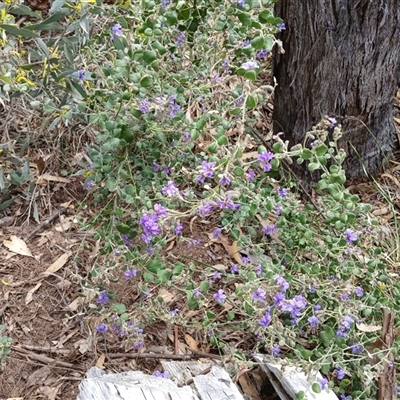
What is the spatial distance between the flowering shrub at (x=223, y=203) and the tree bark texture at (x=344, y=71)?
0.34m

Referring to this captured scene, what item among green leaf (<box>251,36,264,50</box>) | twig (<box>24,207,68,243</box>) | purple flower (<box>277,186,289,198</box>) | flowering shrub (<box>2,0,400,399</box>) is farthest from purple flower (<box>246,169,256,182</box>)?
twig (<box>24,207,68,243</box>)

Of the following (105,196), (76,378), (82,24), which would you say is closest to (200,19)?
(82,24)

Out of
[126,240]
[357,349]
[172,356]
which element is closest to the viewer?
[357,349]

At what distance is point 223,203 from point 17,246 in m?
1.25

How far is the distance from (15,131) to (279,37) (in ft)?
4.22

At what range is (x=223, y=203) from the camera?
58.8 inches

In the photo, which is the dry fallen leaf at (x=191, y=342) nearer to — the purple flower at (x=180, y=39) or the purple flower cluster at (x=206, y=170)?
the purple flower cluster at (x=206, y=170)

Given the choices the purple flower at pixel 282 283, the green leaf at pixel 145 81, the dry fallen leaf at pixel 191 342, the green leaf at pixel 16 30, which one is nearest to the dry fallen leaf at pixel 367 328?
the purple flower at pixel 282 283

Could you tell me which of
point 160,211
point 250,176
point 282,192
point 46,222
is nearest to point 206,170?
point 160,211

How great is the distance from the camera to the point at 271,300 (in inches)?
72.4

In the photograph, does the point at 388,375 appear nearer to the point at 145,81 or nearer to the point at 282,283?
the point at 282,283

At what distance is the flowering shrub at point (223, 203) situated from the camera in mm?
1619

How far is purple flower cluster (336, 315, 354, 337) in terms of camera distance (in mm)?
1652

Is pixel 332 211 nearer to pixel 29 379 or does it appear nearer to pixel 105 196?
→ pixel 105 196
